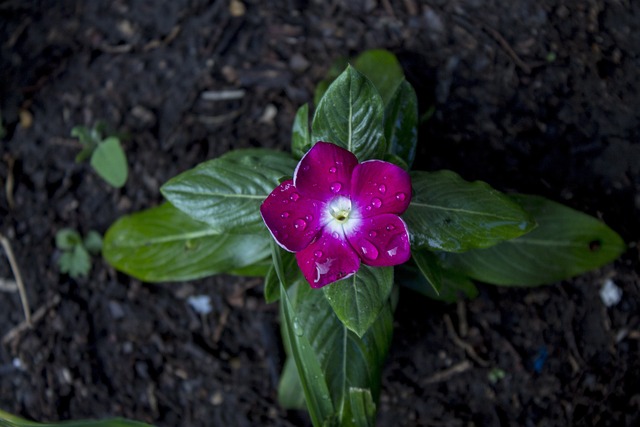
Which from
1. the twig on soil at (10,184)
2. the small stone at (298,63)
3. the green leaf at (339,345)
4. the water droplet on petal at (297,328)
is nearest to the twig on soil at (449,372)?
the green leaf at (339,345)

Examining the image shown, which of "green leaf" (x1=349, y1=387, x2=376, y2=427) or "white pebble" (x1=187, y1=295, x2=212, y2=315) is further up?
"green leaf" (x1=349, y1=387, x2=376, y2=427)

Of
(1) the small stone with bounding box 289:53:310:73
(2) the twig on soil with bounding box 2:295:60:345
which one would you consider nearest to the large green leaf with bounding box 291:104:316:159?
(1) the small stone with bounding box 289:53:310:73

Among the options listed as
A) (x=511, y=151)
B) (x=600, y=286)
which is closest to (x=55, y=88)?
(x=511, y=151)

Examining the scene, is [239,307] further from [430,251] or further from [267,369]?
[430,251]

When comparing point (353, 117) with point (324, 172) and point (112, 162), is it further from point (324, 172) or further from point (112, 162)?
point (112, 162)

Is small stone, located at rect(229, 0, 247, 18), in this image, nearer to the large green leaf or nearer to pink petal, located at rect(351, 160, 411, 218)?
the large green leaf

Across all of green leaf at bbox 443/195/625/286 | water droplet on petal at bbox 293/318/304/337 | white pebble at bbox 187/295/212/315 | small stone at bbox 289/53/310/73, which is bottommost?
white pebble at bbox 187/295/212/315

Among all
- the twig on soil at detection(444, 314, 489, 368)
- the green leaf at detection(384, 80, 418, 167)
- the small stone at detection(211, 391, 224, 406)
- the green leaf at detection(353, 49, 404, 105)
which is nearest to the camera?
the green leaf at detection(384, 80, 418, 167)

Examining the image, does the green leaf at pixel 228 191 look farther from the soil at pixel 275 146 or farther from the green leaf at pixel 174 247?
the soil at pixel 275 146

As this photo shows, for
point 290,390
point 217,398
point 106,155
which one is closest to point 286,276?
point 290,390
